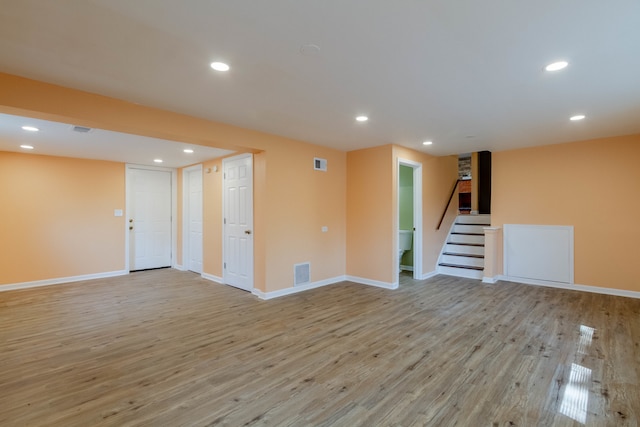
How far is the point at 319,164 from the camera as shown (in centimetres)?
540

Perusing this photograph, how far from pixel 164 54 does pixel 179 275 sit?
5.18 m

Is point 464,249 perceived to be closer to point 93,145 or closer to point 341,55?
point 341,55

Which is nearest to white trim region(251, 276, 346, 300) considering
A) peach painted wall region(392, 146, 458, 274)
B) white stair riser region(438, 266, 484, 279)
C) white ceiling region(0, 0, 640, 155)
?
peach painted wall region(392, 146, 458, 274)

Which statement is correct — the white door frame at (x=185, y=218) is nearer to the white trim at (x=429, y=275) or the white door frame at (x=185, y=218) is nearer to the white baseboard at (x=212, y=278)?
the white baseboard at (x=212, y=278)

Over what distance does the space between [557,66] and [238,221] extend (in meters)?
4.49

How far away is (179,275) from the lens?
6406 millimetres

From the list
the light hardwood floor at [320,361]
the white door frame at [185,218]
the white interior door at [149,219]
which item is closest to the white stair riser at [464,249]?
the light hardwood floor at [320,361]

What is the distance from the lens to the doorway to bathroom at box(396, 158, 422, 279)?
5.89 m

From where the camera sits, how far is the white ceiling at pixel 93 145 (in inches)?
152

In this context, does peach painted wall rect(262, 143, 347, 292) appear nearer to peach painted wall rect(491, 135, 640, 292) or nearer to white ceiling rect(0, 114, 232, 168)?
white ceiling rect(0, 114, 232, 168)

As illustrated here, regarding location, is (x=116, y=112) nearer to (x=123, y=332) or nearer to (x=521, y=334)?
(x=123, y=332)

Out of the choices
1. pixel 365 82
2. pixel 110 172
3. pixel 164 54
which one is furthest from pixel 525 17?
pixel 110 172

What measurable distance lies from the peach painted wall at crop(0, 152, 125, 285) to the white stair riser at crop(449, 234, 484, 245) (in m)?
7.29

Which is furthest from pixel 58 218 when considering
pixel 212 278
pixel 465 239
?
pixel 465 239
